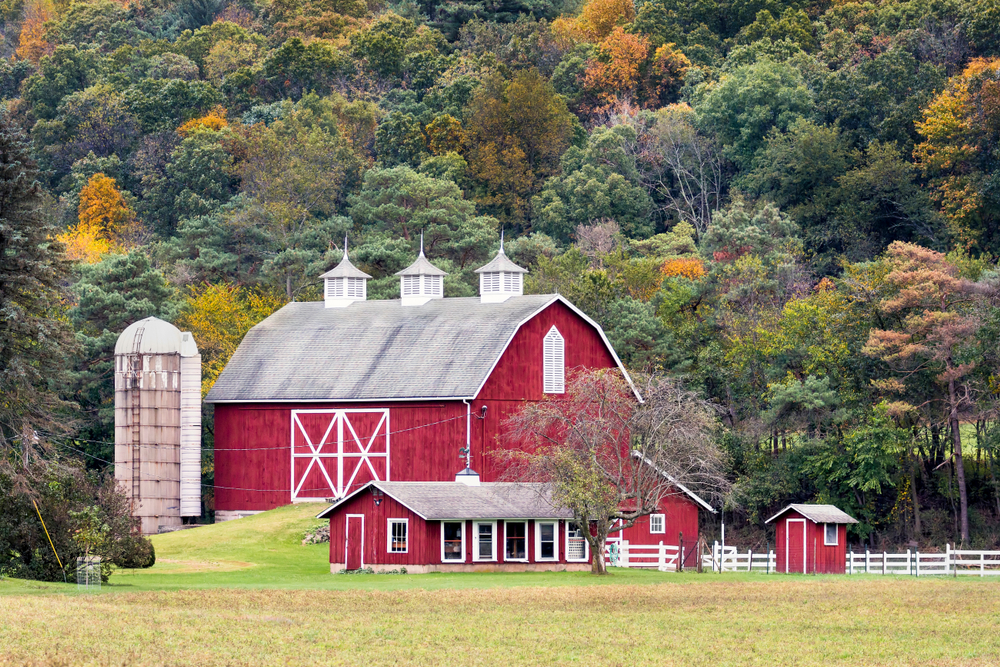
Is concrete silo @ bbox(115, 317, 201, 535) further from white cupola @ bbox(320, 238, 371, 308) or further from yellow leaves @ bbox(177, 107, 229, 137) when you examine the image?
yellow leaves @ bbox(177, 107, 229, 137)

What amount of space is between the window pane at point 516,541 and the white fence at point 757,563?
3.17m

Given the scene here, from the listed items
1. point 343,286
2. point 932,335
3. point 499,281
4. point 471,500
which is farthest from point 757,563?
point 343,286

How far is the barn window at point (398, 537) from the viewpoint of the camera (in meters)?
49.3

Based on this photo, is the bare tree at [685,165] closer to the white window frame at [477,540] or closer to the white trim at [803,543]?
the white trim at [803,543]

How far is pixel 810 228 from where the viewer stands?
3300 inches

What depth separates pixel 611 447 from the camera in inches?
2028

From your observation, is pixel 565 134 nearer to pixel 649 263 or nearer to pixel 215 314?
pixel 649 263

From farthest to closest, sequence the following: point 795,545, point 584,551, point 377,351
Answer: point 377,351
point 795,545
point 584,551

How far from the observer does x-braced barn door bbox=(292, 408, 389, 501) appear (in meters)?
60.3

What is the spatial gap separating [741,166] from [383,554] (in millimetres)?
50888

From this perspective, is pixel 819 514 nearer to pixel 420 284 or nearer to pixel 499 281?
pixel 499 281

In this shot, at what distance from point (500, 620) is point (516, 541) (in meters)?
16.2

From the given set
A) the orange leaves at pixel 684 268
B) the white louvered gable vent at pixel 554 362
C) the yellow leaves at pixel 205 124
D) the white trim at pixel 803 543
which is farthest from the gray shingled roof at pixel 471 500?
the yellow leaves at pixel 205 124

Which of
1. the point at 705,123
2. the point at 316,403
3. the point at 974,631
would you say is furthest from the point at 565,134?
the point at 974,631
